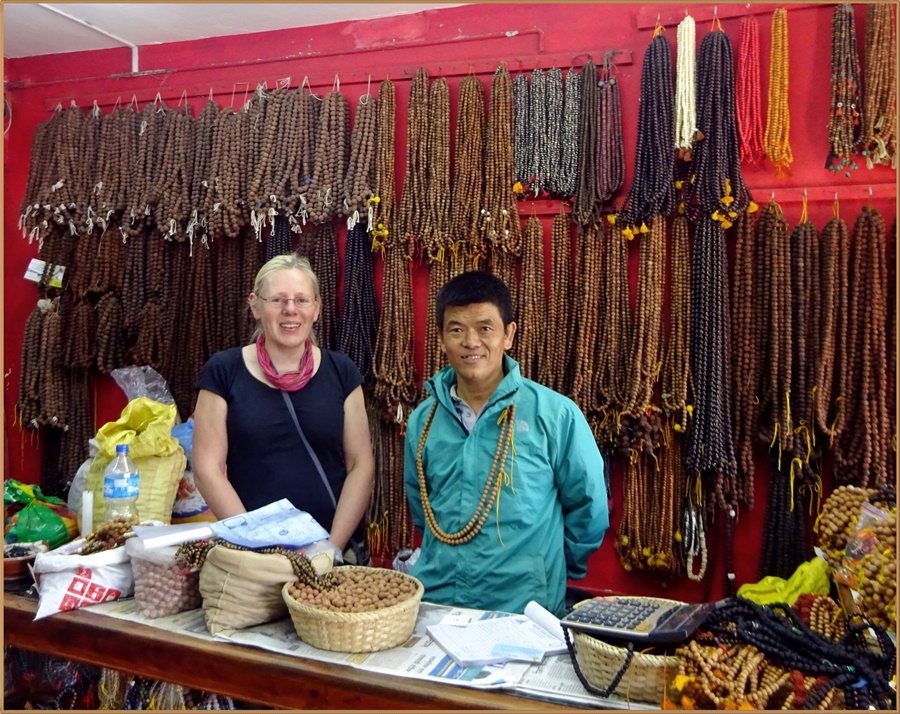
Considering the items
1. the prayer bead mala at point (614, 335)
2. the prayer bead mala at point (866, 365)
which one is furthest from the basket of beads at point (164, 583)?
the prayer bead mala at point (866, 365)

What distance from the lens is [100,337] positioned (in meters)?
4.32

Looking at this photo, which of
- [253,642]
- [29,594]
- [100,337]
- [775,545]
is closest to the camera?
[253,642]

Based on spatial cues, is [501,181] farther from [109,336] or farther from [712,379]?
[109,336]

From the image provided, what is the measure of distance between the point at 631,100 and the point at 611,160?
13.6 inches

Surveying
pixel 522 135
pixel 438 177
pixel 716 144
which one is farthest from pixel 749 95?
pixel 438 177

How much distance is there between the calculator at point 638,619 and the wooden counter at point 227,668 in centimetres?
19

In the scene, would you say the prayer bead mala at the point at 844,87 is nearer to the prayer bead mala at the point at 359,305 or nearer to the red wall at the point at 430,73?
the red wall at the point at 430,73

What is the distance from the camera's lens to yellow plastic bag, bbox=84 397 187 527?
3393 millimetres

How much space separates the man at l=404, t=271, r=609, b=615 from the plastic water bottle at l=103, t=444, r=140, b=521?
3.61 feet

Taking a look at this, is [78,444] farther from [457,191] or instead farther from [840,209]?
[840,209]

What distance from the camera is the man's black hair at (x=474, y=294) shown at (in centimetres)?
235

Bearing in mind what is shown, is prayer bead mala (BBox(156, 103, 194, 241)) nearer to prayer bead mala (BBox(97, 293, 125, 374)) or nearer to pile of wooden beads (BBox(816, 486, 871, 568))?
prayer bead mala (BBox(97, 293, 125, 374))

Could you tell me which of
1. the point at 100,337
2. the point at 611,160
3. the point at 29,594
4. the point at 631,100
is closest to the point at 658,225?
the point at 611,160

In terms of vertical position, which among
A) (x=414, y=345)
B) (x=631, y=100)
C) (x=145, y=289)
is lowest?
(x=414, y=345)
